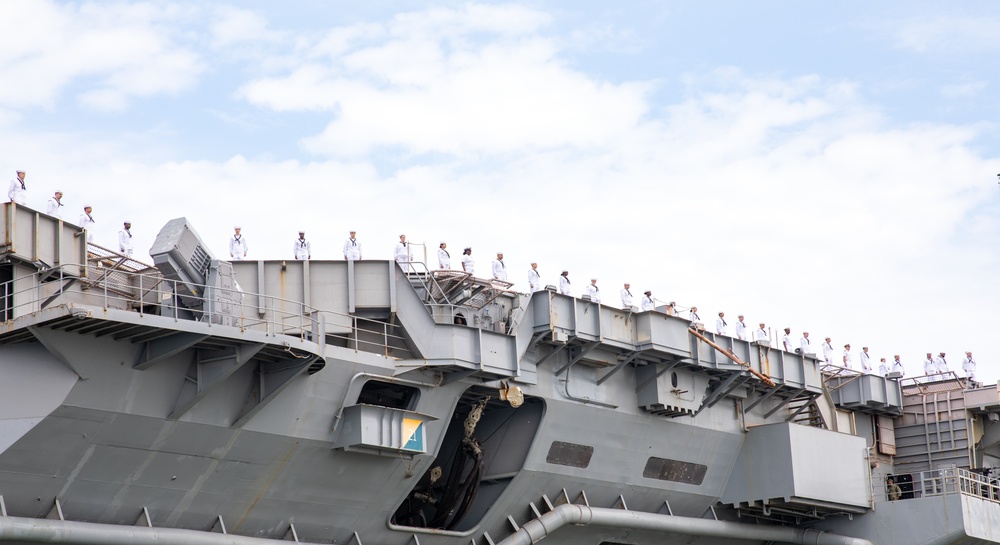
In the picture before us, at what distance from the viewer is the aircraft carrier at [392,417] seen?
23375mm

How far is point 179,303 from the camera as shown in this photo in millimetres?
26562

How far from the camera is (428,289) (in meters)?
30.3

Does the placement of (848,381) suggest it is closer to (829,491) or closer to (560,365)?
(829,491)

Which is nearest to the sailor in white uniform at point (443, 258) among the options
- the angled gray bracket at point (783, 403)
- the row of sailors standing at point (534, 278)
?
the row of sailors standing at point (534, 278)

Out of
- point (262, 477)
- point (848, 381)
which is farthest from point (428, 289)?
point (848, 381)

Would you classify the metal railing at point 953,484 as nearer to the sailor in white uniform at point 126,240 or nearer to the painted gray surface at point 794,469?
the painted gray surface at point 794,469

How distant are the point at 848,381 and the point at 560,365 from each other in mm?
13663

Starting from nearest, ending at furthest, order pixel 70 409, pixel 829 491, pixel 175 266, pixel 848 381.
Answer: pixel 70 409, pixel 175 266, pixel 829 491, pixel 848 381

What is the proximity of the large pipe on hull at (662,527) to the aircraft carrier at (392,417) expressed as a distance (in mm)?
83

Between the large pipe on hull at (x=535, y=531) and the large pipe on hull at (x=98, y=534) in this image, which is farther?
the large pipe on hull at (x=535, y=531)

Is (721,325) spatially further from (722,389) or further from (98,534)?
(98,534)

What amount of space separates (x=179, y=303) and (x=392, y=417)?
5284mm

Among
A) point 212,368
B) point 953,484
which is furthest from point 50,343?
point 953,484

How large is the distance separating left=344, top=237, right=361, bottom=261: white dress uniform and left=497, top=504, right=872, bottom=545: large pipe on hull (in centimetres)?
799
